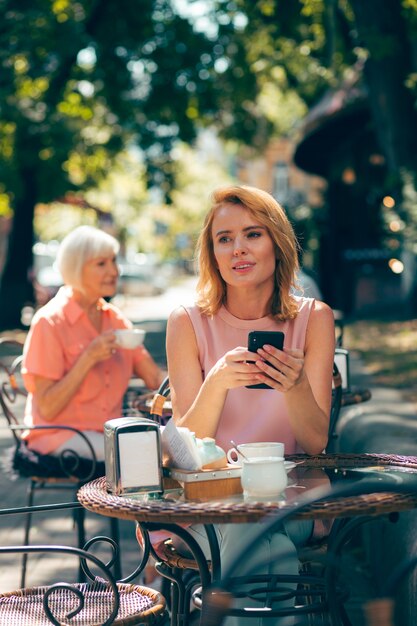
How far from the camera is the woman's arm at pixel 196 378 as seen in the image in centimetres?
318

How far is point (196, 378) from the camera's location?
3.68 meters

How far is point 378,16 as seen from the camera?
1320cm

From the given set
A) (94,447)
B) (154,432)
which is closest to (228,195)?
(154,432)

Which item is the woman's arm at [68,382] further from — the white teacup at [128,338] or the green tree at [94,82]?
the green tree at [94,82]

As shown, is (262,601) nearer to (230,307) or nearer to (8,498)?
(230,307)

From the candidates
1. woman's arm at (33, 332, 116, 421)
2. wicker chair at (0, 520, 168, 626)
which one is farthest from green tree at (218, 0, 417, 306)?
wicker chair at (0, 520, 168, 626)

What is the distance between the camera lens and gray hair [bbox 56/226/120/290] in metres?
5.32

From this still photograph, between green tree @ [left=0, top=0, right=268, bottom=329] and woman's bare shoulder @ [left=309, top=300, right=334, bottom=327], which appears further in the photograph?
green tree @ [left=0, top=0, right=268, bottom=329]

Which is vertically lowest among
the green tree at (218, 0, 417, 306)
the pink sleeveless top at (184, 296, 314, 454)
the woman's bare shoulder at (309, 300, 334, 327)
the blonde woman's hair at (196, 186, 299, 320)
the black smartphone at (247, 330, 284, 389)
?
the pink sleeveless top at (184, 296, 314, 454)

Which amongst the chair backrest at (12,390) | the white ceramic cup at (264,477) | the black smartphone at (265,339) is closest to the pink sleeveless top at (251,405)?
the black smartphone at (265,339)

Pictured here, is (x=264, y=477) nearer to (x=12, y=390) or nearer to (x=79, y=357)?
(x=79, y=357)

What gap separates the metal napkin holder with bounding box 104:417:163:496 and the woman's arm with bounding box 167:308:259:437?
0.35 meters

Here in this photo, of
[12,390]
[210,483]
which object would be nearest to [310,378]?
[210,483]

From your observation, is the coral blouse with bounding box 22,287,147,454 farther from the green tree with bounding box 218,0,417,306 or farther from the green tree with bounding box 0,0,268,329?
the green tree with bounding box 0,0,268,329
